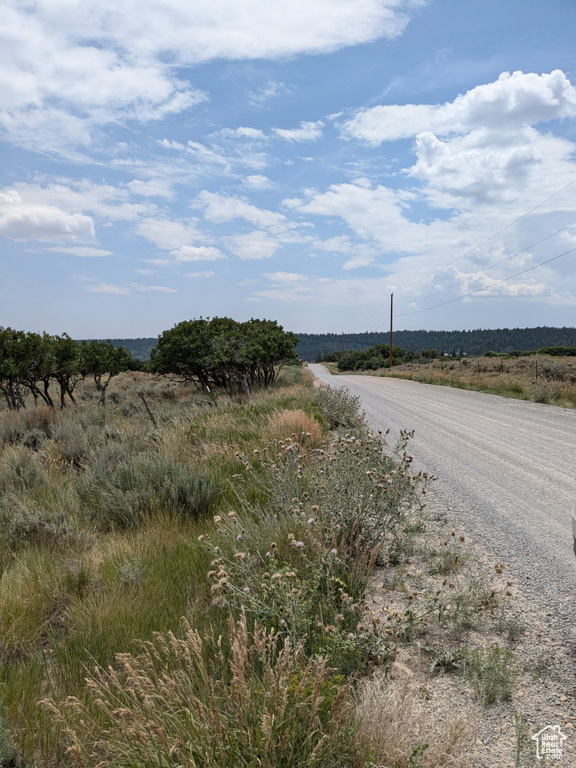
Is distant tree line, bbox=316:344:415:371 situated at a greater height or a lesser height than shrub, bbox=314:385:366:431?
greater

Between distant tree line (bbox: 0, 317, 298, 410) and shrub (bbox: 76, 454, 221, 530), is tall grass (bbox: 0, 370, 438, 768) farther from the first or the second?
distant tree line (bbox: 0, 317, 298, 410)

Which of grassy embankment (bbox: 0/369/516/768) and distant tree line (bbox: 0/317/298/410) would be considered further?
distant tree line (bbox: 0/317/298/410)

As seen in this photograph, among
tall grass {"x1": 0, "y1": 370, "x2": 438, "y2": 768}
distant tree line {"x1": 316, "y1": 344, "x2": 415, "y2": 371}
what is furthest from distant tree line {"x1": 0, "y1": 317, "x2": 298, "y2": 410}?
distant tree line {"x1": 316, "y1": 344, "x2": 415, "y2": 371}

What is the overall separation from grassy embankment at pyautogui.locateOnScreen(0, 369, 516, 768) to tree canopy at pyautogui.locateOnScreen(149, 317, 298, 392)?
1726 centimetres

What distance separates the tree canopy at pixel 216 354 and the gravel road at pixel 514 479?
10.9 metres

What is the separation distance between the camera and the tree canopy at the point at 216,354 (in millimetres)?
25406

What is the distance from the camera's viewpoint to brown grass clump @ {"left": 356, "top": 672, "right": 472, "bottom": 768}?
7.00 ft

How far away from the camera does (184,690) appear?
2309mm

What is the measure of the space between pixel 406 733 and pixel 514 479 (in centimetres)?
608

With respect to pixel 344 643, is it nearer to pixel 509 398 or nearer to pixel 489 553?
pixel 489 553

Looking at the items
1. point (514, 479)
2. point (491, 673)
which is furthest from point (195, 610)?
point (514, 479)

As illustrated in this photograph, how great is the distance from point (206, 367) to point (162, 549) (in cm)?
2255

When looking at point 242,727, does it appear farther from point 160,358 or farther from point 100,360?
point 160,358

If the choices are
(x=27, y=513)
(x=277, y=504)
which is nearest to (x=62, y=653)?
(x=277, y=504)
